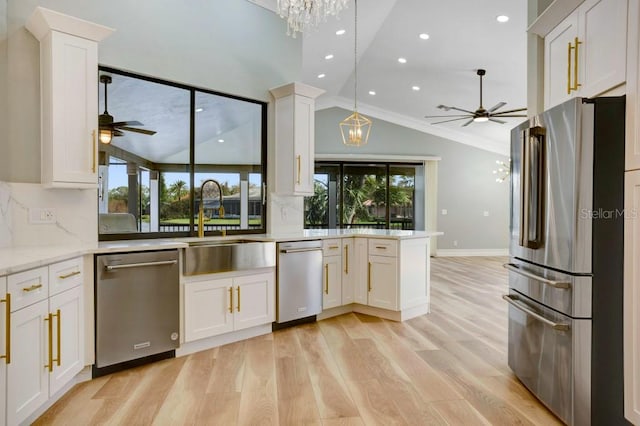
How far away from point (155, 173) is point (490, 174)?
8.96 metres

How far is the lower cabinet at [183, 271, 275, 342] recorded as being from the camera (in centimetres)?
308

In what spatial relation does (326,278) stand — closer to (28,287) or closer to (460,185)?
(28,287)

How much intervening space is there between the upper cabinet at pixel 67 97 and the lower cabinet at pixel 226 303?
3.66 ft

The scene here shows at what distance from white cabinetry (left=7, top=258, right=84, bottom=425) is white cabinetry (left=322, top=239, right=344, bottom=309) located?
2.17 meters

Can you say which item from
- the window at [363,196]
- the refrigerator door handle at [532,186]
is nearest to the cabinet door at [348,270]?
the refrigerator door handle at [532,186]

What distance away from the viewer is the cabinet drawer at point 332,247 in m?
4.02

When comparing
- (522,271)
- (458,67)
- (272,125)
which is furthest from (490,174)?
(522,271)

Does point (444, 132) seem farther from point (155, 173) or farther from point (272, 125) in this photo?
point (155, 173)

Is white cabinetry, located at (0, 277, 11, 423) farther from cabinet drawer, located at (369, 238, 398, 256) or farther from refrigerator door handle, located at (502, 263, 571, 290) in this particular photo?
cabinet drawer, located at (369, 238, 398, 256)

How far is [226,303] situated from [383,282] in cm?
163

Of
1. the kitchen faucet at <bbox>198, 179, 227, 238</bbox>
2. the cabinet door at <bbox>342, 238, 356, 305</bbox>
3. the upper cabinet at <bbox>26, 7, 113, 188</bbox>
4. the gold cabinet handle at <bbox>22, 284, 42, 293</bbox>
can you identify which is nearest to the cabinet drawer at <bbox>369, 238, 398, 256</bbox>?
the cabinet door at <bbox>342, 238, 356, 305</bbox>

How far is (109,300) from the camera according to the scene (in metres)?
2.63

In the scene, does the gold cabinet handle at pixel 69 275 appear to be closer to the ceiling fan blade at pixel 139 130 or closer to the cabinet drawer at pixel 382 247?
the ceiling fan blade at pixel 139 130

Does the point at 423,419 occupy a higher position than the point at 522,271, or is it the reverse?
the point at 522,271
